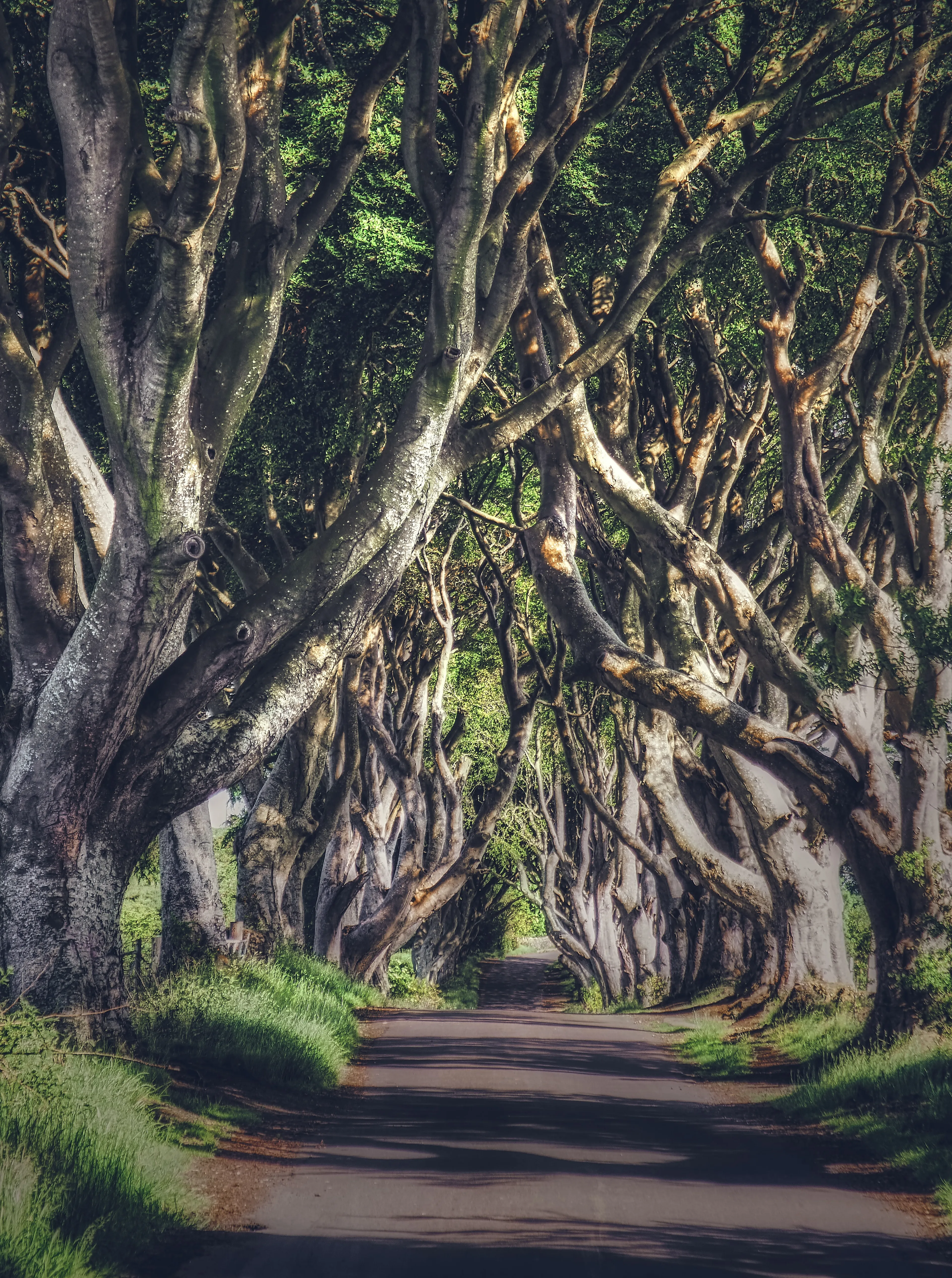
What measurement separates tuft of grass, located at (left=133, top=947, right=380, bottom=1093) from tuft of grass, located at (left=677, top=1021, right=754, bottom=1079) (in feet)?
12.1

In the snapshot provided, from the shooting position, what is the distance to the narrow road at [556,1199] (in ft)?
17.0

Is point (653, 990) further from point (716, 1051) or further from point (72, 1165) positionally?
point (72, 1165)

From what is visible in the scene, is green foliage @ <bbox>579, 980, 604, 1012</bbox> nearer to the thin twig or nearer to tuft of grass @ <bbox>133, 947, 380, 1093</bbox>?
tuft of grass @ <bbox>133, 947, 380, 1093</bbox>

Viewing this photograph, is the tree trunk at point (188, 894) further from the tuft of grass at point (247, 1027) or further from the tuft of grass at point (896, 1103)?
the tuft of grass at point (896, 1103)

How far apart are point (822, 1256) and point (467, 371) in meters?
6.55

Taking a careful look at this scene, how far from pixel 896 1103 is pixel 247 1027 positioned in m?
5.11

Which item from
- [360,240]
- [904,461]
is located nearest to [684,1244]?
[360,240]

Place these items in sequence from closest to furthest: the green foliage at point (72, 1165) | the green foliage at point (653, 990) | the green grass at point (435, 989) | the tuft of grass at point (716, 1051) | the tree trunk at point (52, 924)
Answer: the green foliage at point (72, 1165)
the tree trunk at point (52, 924)
the tuft of grass at point (716, 1051)
the green foliage at point (653, 990)
the green grass at point (435, 989)

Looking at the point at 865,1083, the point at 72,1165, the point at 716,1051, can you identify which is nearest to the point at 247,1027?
the point at 72,1165

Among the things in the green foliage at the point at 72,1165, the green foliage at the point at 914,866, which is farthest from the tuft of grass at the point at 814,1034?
the green foliage at the point at 72,1165

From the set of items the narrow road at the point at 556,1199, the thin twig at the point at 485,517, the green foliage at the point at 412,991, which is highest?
the thin twig at the point at 485,517

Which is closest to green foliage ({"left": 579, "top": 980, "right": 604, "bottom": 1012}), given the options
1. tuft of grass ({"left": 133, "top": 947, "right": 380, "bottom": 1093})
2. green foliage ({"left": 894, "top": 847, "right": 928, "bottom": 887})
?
tuft of grass ({"left": 133, "top": 947, "right": 380, "bottom": 1093})

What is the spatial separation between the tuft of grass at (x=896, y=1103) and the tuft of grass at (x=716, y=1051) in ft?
5.22

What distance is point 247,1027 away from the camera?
9734 mm
